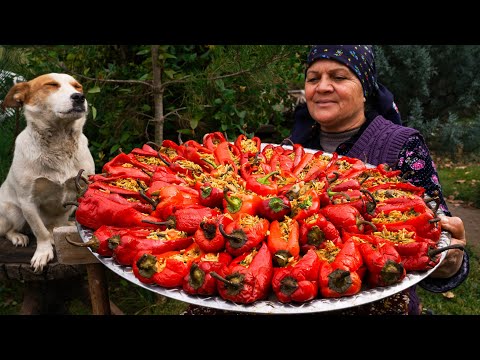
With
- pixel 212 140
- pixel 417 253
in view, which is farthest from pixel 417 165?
pixel 212 140

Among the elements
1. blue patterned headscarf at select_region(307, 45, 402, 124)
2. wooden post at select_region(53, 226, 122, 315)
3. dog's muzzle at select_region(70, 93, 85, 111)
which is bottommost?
wooden post at select_region(53, 226, 122, 315)

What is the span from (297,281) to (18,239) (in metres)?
2.81

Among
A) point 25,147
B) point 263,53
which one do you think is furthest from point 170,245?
point 263,53

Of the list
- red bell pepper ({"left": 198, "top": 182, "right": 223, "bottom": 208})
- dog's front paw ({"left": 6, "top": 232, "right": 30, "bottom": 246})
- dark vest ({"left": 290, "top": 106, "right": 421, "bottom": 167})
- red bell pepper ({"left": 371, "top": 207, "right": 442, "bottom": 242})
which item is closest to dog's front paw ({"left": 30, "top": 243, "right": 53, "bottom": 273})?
dog's front paw ({"left": 6, "top": 232, "right": 30, "bottom": 246})

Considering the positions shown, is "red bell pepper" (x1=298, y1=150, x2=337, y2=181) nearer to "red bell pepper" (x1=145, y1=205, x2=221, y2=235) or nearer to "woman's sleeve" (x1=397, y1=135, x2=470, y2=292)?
"woman's sleeve" (x1=397, y1=135, x2=470, y2=292)

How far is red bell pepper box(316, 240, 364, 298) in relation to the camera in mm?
1713

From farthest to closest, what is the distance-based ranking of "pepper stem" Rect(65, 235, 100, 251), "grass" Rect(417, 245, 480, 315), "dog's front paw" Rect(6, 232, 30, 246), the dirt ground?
the dirt ground → "grass" Rect(417, 245, 480, 315) → "dog's front paw" Rect(6, 232, 30, 246) → "pepper stem" Rect(65, 235, 100, 251)

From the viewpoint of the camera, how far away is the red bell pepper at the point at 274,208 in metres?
2.01

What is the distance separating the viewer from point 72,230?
2434mm

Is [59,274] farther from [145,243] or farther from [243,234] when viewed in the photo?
[243,234]

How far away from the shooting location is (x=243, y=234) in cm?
187

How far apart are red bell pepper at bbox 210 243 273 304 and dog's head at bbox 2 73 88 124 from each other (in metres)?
2.01

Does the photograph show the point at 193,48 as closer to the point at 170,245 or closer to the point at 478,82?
the point at 170,245

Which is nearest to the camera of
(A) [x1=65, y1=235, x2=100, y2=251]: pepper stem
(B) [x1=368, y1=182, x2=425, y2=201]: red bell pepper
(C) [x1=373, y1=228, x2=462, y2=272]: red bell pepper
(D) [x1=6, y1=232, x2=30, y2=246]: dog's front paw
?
(C) [x1=373, y1=228, x2=462, y2=272]: red bell pepper
